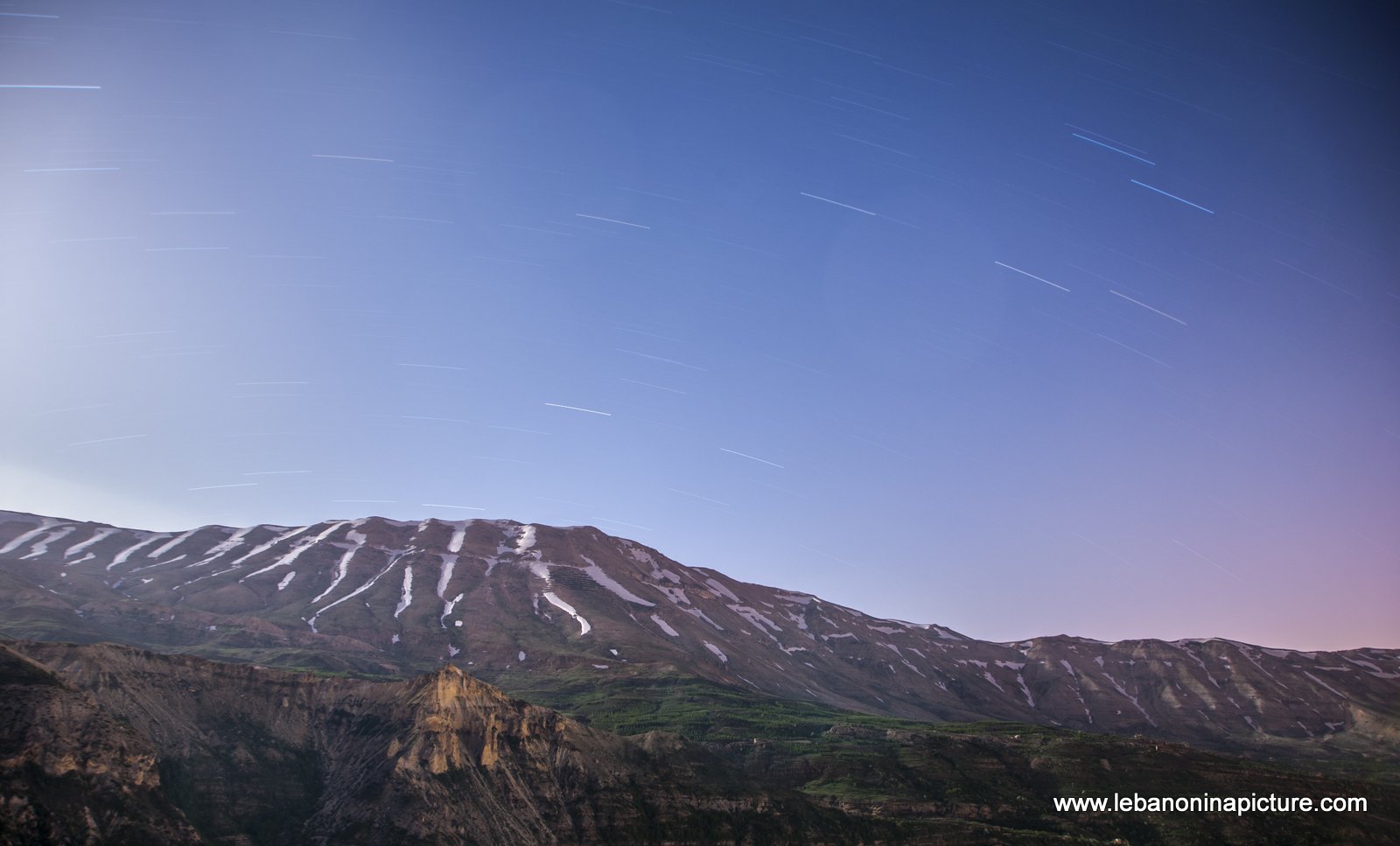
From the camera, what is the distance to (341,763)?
3268 inches

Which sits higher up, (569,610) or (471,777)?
(569,610)

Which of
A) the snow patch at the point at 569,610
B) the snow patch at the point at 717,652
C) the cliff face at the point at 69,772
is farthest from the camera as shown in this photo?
the snow patch at the point at 717,652

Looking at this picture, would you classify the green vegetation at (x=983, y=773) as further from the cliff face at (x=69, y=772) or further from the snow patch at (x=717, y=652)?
the cliff face at (x=69, y=772)

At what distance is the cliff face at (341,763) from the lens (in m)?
62.2

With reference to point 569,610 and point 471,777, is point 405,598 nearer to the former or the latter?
point 569,610

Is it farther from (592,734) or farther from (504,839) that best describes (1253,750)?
(504,839)

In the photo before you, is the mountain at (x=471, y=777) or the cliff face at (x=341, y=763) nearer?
the mountain at (x=471, y=777)

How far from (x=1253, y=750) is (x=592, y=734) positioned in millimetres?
173048

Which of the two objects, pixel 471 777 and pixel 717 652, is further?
pixel 717 652

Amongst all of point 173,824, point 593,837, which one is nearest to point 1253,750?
point 593,837

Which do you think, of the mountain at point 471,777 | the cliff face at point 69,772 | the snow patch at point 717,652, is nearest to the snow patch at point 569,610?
the snow patch at point 717,652

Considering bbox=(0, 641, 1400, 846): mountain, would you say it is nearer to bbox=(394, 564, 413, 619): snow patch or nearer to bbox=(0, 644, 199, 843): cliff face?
bbox=(0, 644, 199, 843): cliff face

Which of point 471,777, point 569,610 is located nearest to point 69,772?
point 471,777

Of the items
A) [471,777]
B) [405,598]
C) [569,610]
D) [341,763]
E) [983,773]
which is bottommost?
[341,763]
